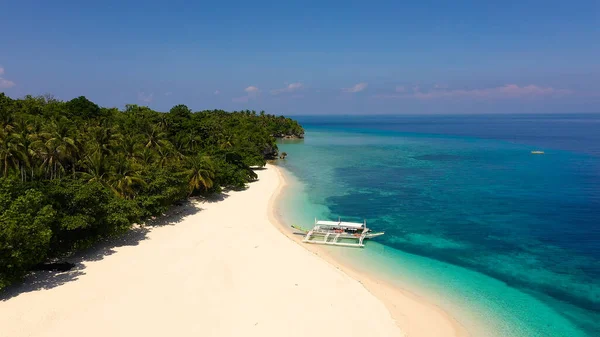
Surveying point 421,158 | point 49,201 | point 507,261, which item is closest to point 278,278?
point 49,201

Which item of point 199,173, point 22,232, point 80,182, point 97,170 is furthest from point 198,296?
point 199,173

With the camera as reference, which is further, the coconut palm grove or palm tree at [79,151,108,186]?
palm tree at [79,151,108,186]

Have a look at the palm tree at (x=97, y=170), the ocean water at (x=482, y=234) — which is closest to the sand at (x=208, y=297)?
the ocean water at (x=482, y=234)

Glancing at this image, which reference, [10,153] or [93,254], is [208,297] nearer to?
[93,254]

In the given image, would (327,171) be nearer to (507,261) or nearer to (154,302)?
(507,261)

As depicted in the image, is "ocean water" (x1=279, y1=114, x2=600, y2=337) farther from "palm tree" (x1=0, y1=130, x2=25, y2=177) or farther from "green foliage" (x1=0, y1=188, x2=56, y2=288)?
"palm tree" (x1=0, y1=130, x2=25, y2=177)

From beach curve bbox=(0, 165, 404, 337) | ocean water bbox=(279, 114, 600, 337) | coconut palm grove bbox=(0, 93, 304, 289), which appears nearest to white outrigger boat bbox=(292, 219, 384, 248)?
ocean water bbox=(279, 114, 600, 337)
